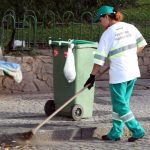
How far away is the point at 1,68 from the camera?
948cm

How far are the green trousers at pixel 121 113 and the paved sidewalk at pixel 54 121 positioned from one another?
0.24 m

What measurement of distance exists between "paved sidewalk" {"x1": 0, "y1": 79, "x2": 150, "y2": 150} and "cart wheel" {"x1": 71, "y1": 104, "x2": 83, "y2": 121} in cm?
8

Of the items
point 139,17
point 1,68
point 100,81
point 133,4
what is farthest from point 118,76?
point 133,4

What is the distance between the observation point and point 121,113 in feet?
25.4

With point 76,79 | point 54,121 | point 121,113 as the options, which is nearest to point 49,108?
point 54,121

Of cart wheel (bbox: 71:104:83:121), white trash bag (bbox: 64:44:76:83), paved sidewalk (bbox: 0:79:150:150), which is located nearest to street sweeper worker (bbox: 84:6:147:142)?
paved sidewalk (bbox: 0:79:150:150)

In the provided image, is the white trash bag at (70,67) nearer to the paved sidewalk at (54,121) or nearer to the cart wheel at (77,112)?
the cart wheel at (77,112)

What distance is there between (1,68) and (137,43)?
2.50 m

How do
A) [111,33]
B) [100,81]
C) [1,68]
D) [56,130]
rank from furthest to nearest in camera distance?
[100,81] < [1,68] < [56,130] < [111,33]

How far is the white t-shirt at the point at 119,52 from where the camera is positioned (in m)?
7.60

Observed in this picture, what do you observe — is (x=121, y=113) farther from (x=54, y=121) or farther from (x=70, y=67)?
(x=54, y=121)

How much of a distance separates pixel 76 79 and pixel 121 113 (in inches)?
46.3

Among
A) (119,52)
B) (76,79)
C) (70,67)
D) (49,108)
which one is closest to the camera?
(119,52)

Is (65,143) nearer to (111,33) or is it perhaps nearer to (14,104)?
(111,33)
